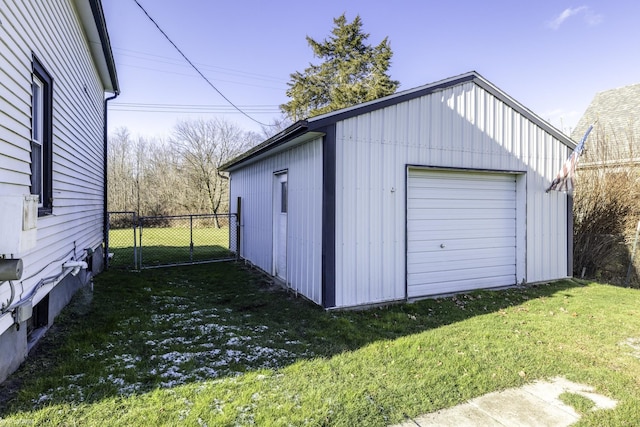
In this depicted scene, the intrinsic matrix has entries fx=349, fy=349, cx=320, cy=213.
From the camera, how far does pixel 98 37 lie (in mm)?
6336

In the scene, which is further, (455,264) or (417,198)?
(455,264)

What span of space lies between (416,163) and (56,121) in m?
5.02

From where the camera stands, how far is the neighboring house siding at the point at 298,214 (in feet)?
17.3

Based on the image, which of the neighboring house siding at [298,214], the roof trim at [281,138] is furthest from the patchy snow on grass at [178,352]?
the roof trim at [281,138]

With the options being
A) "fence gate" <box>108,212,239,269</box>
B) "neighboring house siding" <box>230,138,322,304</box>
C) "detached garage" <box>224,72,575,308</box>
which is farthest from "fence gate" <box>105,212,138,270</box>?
"detached garage" <box>224,72,575,308</box>

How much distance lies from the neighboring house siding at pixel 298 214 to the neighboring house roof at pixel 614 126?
9.23m

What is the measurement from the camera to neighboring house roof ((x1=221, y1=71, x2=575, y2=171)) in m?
4.87

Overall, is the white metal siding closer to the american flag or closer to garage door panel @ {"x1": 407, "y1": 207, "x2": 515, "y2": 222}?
garage door panel @ {"x1": 407, "y1": 207, "x2": 515, "y2": 222}

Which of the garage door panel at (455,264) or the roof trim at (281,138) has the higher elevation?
the roof trim at (281,138)

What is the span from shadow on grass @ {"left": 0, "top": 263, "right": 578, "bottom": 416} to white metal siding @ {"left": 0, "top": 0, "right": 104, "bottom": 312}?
783 millimetres

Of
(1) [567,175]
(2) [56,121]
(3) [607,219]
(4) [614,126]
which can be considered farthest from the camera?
(4) [614,126]

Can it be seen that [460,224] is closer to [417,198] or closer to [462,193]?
[462,193]

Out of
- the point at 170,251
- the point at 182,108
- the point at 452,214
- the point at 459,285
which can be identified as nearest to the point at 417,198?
the point at 452,214

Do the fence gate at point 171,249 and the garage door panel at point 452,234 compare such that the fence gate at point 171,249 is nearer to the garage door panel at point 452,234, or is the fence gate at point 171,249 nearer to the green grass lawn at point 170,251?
the green grass lawn at point 170,251
